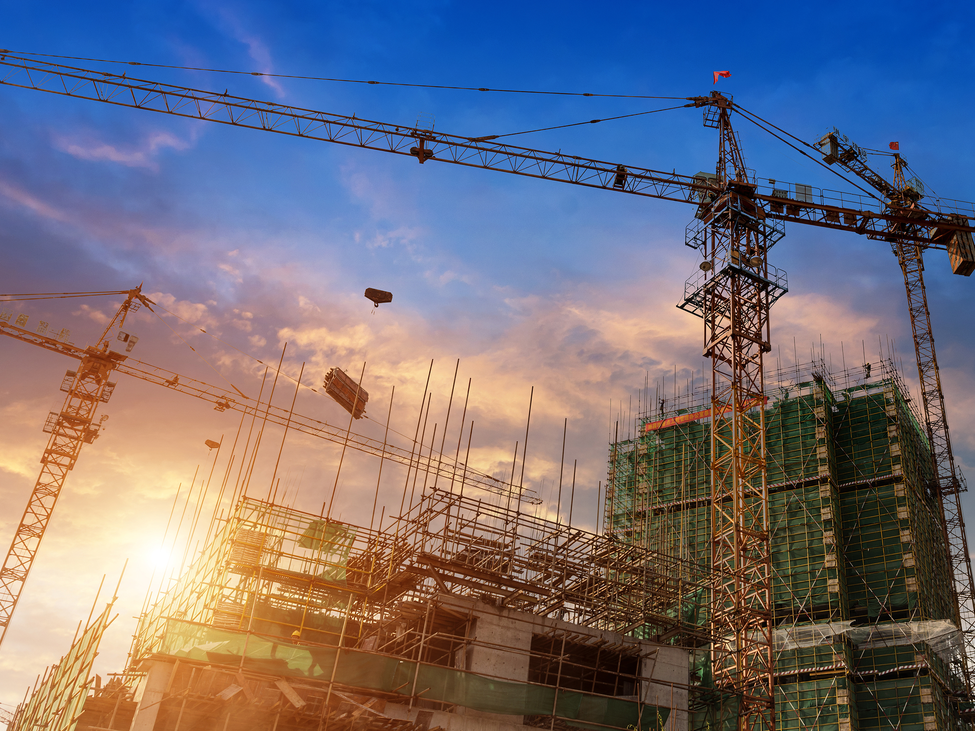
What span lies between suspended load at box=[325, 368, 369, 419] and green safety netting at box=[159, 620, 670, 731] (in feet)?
70.3

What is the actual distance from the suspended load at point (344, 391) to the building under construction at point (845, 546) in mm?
17111

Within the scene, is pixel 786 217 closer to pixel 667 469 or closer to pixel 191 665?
pixel 667 469

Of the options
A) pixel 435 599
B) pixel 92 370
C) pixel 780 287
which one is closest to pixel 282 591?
pixel 435 599

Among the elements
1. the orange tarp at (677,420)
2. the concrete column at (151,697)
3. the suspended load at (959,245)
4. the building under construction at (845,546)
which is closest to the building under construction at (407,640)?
the concrete column at (151,697)

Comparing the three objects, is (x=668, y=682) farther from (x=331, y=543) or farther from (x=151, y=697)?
(x=151, y=697)

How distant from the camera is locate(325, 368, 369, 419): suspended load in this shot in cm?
4575

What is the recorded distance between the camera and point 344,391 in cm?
4703

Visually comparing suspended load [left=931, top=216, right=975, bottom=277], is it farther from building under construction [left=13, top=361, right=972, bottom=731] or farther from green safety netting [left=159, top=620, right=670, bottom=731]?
green safety netting [left=159, top=620, right=670, bottom=731]

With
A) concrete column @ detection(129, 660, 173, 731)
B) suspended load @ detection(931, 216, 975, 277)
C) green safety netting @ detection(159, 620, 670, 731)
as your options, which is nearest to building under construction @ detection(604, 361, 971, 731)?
suspended load @ detection(931, 216, 975, 277)

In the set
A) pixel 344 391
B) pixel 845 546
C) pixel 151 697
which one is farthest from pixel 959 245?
pixel 151 697

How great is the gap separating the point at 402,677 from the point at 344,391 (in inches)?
949

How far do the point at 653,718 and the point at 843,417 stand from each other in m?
23.9

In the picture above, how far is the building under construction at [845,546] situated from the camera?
38.4 m

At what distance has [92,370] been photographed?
6056 cm
